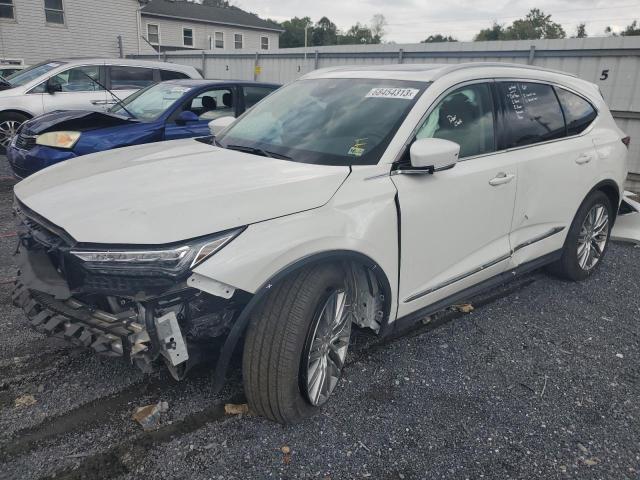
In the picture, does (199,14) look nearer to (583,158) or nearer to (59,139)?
(59,139)

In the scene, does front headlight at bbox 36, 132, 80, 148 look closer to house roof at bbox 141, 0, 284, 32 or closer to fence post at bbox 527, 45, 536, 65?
fence post at bbox 527, 45, 536, 65

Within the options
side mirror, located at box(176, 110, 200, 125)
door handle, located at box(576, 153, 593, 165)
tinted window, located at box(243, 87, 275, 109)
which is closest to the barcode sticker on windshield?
door handle, located at box(576, 153, 593, 165)

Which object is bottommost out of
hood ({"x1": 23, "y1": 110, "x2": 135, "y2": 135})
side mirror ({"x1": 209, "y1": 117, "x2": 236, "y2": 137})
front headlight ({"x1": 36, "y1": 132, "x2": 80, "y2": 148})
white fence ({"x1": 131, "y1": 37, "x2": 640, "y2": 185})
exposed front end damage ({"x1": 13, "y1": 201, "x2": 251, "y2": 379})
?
exposed front end damage ({"x1": 13, "y1": 201, "x2": 251, "y2": 379})

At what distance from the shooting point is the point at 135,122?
5867mm

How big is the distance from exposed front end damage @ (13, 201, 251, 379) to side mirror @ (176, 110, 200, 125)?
3.79 m

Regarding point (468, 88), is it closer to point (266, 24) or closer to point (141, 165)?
point (141, 165)

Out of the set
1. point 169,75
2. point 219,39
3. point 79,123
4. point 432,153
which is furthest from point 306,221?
point 219,39

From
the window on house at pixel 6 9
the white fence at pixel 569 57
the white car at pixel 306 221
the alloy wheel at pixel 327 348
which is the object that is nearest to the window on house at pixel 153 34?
the window on house at pixel 6 9

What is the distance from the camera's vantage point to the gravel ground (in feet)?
7.48

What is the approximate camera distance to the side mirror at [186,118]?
19.5 feet

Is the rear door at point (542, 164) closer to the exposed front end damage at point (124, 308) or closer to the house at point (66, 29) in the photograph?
the exposed front end damage at point (124, 308)

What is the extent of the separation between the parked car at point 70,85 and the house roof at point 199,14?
2544 centimetres

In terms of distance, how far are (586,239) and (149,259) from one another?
152 inches

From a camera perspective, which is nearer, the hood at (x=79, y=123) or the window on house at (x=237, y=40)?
the hood at (x=79, y=123)
